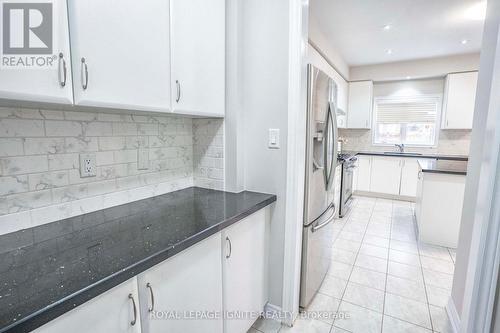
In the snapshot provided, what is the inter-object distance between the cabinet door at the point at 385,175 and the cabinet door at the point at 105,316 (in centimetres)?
500

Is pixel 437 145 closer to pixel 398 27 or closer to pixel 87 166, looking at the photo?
pixel 398 27

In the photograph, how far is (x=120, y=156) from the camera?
4.73 ft

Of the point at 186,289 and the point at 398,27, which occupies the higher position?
the point at 398,27

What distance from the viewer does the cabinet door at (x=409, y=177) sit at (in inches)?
180

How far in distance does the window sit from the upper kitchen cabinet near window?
1.42 ft

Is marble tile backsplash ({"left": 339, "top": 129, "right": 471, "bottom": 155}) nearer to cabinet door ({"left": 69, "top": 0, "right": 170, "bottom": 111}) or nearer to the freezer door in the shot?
the freezer door

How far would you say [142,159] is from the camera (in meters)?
1.57

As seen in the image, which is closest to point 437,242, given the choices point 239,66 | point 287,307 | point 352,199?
point 352,199

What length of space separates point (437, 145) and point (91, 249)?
5.94 metres

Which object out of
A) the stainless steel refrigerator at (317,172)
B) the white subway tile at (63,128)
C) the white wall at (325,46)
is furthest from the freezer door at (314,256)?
the white wall at (325,46)

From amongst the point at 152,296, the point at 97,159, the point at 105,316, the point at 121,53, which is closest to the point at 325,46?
the point at 121,53

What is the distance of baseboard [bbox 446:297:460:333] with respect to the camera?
1.62m

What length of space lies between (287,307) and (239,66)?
1673mm

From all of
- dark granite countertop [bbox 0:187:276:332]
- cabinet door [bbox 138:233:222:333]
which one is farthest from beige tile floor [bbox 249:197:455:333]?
dark granite countertop [bbox 0:187:276:332]
